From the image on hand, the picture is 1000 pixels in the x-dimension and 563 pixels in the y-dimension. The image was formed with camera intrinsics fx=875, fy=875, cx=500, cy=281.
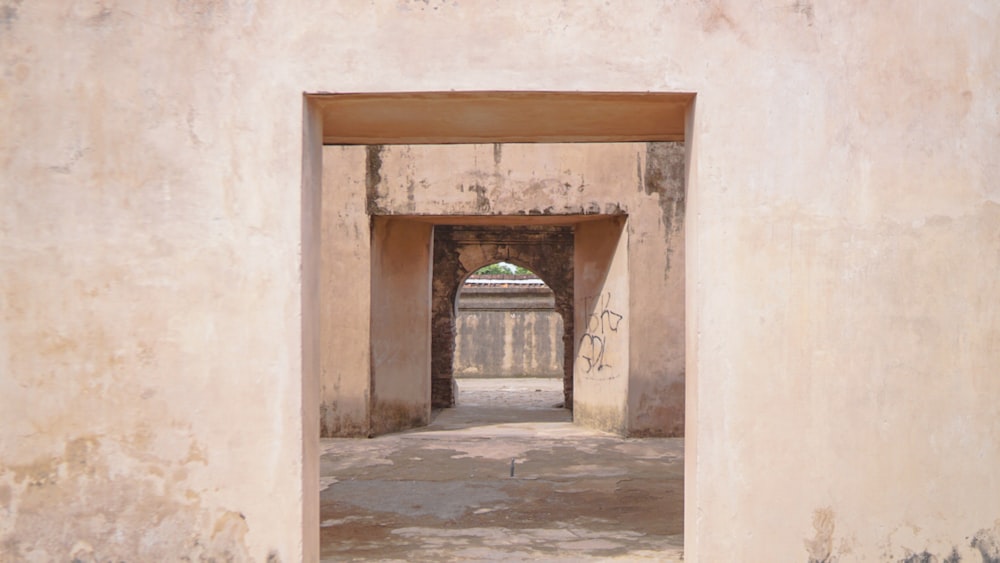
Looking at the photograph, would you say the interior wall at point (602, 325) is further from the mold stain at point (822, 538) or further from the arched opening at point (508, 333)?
the arched opening at point (508, 333)

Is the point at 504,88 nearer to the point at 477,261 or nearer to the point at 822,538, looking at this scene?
the point at 822,538

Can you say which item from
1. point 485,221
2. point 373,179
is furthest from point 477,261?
point 373,179

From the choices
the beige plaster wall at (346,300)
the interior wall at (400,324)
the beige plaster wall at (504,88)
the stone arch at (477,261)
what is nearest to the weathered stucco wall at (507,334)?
the stone arch at (477,261)

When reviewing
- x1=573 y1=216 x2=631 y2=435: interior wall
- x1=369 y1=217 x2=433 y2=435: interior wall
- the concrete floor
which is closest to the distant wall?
x1=573 y1=216 x2=631 y2=435: interior wall

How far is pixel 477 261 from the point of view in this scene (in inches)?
543

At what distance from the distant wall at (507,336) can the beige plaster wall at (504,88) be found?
19.0 metres

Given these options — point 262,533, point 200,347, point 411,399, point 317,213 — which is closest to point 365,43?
point 317,213

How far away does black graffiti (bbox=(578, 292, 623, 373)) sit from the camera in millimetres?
9789

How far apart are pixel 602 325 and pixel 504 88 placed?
6.70 meters

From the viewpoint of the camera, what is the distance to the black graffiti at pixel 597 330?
9.79m

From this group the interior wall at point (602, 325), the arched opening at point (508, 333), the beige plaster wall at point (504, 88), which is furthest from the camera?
the arched opening at point (508, 333)

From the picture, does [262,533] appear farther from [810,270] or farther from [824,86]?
[824,86]

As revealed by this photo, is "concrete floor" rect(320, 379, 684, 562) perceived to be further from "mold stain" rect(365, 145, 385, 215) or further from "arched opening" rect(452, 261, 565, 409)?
"arched opening" rect(452, 261, 565, 409)

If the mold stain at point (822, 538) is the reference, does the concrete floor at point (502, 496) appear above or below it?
below
